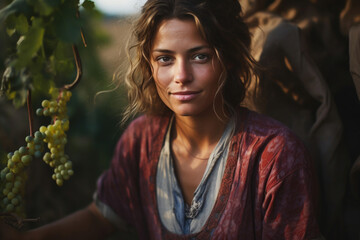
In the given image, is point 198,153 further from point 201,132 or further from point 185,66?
point 185,66

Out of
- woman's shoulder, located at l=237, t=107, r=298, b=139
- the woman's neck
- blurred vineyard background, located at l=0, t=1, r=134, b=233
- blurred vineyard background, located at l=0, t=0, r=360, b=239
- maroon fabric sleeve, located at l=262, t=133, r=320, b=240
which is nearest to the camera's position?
maroon fabric sleeve, located at l=262, t=133, r=320, b=240

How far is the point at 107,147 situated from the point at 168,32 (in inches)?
76.9

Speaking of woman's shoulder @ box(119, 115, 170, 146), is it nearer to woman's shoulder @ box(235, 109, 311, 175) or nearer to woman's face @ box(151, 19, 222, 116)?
woman's face @ box(151, 19, 222, 116)

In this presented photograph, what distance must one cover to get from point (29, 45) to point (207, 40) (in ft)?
2.29

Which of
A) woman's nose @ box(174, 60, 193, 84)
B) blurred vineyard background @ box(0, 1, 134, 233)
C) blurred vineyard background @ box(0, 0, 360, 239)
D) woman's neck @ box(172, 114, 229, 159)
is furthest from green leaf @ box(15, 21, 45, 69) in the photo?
blurred vineyard background @ box(0, 1, 134, 233)

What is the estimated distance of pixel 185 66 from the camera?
4.91ft

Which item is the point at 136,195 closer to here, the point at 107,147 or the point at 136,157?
the point at 136,157

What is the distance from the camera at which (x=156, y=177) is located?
1.80 m

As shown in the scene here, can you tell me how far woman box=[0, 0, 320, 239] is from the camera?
1502mm

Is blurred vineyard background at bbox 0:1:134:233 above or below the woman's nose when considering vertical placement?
below

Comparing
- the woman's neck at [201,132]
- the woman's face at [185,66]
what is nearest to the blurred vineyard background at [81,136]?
the woman's neck at [201,132]

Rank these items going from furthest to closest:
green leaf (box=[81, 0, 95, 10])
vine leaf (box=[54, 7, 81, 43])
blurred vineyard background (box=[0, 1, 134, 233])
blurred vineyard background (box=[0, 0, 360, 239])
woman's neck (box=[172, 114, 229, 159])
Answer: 1. blurred vineyard background (box=[0, 1, 134, 233])
2. blurred vineyard background (box=[0, 0, 360, 239])
3. woman's neck (box=[172, 114, 229, 159])
4. green leaf (box=[81, 0, 95, 10])
5. vine leaf (box=[54, 7, 81, 43])

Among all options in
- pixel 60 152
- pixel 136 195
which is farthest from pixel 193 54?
pixel 136 195

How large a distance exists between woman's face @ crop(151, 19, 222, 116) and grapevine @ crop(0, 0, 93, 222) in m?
0.40
